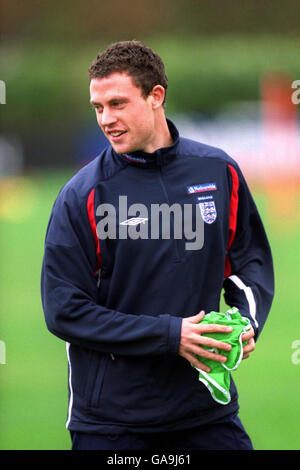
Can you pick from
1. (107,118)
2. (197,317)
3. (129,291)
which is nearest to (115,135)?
(107,118)

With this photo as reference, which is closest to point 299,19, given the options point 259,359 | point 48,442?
point 259,359

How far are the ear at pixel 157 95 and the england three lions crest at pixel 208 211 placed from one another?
0.41m

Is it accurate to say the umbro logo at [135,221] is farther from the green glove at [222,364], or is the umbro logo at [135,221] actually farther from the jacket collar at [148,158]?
the green glove at [222,364]

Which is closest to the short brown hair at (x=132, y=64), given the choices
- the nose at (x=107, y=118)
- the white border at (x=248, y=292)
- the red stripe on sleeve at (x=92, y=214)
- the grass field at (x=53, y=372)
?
the nose at (x=107, y=118)

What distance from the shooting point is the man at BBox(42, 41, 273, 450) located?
2707 mm

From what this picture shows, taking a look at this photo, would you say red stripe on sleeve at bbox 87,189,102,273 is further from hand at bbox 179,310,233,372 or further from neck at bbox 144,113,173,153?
hand at bbox 179,310,233,372

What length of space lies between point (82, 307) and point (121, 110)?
Answer: 28.3 inches

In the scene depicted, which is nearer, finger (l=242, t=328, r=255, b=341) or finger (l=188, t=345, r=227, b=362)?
finger (l=188, t=345, r=227, b=362)

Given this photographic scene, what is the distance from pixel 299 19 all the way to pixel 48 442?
3368cm

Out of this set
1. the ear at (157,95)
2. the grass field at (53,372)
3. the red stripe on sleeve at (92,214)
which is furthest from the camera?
the grass field at (53,372)

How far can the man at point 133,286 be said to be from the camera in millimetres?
2707

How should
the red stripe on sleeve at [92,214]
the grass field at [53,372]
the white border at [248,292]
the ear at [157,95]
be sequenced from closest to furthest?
the red stripe on sleeve at [92,214], the ear at [157,95], the white border at [248,292], the grass field at [53,372]

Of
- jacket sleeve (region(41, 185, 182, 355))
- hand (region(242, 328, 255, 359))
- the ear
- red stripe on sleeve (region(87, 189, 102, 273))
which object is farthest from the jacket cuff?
the ear

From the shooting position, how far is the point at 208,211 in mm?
2900
